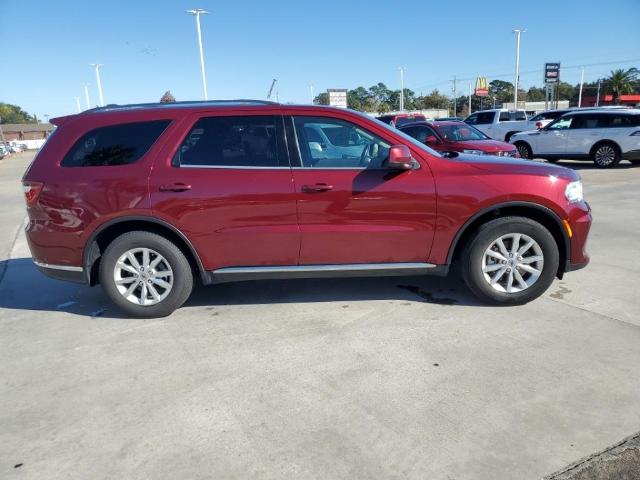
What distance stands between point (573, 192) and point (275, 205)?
252cm

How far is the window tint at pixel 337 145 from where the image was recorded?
4.10m

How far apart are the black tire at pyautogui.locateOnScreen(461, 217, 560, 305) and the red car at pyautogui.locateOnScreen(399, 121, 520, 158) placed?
7.00 m

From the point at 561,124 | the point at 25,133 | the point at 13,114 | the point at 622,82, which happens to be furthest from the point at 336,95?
the point at 13,114

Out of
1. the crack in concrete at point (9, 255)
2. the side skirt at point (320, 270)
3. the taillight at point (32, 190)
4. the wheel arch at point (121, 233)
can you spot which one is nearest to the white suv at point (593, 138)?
the side skirt at point (320, 270)

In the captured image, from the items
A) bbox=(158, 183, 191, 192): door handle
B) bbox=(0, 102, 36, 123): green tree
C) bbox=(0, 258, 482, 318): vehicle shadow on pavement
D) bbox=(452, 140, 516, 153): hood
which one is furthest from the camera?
bbox=(0, 102, 36, 123): green tree

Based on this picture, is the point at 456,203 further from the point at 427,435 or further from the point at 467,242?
the point at 427,435

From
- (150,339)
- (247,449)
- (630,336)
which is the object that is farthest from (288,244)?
(630,336)

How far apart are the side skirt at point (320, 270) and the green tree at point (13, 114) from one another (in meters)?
145

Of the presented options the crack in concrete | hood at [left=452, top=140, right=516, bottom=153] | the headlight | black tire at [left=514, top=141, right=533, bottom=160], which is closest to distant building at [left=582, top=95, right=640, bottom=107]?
black tire at [left=514, top=141, right=533, bottom=160]

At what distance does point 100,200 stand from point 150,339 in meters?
1.21

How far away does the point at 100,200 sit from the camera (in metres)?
4.05

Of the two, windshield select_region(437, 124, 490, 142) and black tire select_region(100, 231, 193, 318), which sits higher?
windshield select_region(437, 124, 490, 142)

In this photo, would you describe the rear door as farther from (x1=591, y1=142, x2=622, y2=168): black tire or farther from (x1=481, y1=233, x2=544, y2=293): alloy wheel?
(x1=591, y1=142, x2=622, y2=168): black tire

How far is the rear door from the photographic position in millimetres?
4016
